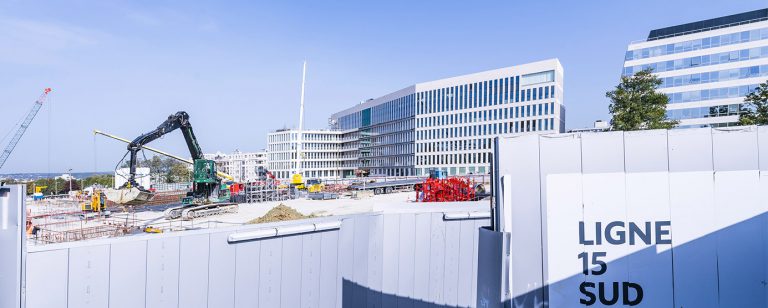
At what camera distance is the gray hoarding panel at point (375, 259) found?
841 cm

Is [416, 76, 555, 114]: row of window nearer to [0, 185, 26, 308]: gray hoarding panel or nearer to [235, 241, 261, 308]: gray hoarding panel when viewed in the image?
[235, 241, 261, 308]: gray hoarding panel

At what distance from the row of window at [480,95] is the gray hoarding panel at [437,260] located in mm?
69657

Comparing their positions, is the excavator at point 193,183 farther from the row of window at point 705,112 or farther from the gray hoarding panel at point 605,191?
the row of window at point 705,112

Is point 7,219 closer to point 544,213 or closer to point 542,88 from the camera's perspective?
point 544,213

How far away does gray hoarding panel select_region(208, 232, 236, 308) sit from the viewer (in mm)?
5711

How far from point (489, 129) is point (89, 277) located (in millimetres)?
79397

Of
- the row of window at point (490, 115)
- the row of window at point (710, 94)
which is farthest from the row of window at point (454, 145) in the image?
the row of window at point (710, 94)

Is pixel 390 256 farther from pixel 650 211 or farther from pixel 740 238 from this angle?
pixel 740 238

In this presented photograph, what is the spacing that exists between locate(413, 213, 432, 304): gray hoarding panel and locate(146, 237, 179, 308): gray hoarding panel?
491 cm

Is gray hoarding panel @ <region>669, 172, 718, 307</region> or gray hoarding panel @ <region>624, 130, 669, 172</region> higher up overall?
gray hoarding panel @ <region>624, 130, 669, 172</region>

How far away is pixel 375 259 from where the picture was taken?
8.59 metres

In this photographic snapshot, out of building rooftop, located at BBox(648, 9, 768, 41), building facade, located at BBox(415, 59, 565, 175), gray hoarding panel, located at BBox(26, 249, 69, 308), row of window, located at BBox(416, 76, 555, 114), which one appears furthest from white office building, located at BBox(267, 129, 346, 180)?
gray hoarding panel, located at BBox(26, 249, 69, 308)

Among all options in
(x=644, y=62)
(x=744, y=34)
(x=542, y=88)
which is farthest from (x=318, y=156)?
(x=744, y=34)

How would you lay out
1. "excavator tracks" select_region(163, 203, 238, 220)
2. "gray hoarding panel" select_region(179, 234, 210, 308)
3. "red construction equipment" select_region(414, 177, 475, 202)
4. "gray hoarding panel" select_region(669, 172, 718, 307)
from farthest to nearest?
"excavator tracks" select_region(163, 203, 238, 220) < "red construction equipment" select_region(414, 177, 475, 202) < "gray hoarding panel" select_region(179, 234, 210, 308) < "gray hoarding panel" select_region(669, 172, 718, 307)
